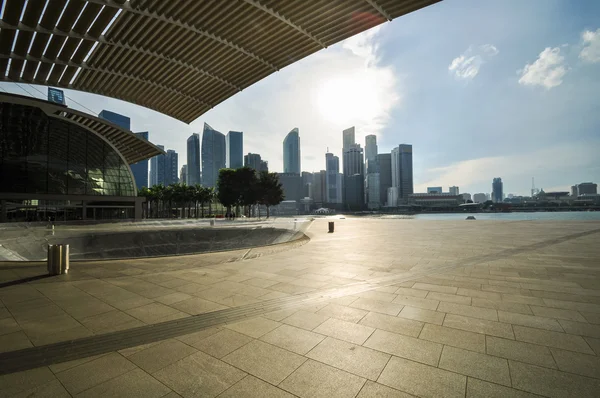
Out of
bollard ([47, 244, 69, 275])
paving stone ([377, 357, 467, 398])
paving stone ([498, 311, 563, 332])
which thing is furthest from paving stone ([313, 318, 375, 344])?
bollard ([47, 244, 69, 275])

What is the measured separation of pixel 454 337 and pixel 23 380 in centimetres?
559

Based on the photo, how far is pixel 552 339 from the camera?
4.09m

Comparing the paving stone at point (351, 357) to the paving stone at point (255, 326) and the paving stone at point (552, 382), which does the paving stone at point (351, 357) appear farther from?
the paving stone at point (552, 382)

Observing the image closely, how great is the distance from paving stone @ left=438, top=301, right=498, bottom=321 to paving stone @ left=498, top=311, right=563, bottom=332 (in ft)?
0.45

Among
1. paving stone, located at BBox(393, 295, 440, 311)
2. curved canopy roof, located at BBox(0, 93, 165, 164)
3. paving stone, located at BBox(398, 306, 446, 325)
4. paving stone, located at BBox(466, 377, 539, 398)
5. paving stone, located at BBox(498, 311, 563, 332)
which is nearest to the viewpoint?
paving stone, located at BBox(466, 377, 539, 398)

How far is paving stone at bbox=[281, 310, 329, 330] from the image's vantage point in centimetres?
462

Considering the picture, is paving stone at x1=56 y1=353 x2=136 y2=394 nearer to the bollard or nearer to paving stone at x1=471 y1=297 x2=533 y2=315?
paving stone at x1=471 y1=297 x2=533 y2=315

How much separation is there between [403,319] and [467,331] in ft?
3.17

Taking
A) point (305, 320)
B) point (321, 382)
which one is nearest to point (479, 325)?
point (305, 320)

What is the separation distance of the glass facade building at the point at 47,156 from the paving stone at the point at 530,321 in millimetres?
59009

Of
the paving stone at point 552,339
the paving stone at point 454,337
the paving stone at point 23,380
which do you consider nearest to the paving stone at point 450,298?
the paving stone at point 552,339

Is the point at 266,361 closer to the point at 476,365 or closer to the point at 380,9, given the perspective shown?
the point at 476,365

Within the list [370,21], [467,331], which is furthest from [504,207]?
[467,331]

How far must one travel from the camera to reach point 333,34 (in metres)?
21.5
